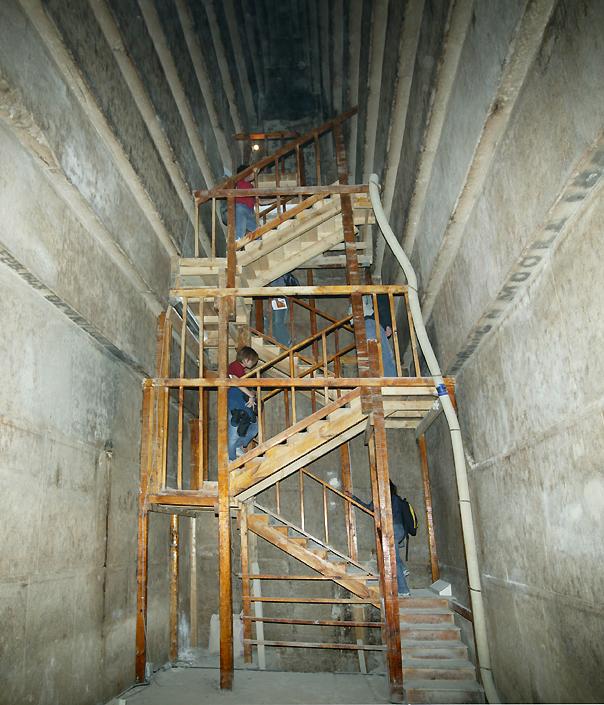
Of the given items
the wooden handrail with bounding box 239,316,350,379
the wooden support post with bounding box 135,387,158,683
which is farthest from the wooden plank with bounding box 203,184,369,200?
the wooden support post with bounding box 135,387,158,683

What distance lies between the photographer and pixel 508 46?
4.09 m

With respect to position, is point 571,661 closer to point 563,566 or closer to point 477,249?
point 563,566

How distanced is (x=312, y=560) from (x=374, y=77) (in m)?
8.08

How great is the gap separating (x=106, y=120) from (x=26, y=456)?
4.06 metres

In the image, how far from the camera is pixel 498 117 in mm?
4676

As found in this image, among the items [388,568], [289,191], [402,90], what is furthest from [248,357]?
[402,90]

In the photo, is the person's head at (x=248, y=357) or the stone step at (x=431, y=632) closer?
the stone step at (x=431, y=632)

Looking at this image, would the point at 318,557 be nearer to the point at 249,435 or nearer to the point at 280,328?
the point at 249,435

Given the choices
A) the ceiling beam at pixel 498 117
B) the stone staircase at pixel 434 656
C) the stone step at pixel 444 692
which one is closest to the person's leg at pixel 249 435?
the stone staircase at pixel 434 656

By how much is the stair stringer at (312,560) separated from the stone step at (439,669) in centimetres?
97

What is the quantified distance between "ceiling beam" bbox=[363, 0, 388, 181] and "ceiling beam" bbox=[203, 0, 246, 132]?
12.9ft

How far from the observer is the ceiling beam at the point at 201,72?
8.89 m

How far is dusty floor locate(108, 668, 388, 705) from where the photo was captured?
596cm

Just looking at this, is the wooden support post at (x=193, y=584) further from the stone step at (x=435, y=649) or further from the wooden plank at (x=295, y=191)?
the wooden plank at (x=295, y=191)
